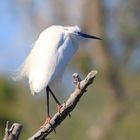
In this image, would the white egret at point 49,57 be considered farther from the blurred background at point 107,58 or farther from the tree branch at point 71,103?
the blurred background at point 107,58

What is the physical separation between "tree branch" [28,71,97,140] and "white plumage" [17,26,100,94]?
232mm

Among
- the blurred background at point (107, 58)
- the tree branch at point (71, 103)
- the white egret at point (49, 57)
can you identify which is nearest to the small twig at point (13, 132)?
the tree branch at point (71, 103)

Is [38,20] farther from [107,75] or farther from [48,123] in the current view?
[48,123]

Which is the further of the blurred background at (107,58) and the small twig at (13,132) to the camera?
the blurred background at (107,58)

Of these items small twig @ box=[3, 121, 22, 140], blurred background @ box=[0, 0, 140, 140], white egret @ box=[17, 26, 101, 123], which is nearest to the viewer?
small twig @ box=[3, 121, 22, 140]

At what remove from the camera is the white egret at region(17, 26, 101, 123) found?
4.39 m

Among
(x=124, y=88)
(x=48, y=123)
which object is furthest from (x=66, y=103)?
(x=124, y=88)

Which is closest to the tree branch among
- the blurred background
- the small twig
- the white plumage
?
the small twig

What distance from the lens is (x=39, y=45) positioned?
180 inches

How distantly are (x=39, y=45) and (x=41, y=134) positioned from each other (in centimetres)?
64

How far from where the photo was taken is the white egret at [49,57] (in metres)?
4.39

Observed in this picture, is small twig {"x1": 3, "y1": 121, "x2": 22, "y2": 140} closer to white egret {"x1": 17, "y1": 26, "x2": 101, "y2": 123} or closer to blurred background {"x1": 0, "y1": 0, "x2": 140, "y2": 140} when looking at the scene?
white egret {"x1": 17, "y1": 26, "x2": 101, "y2": 123}

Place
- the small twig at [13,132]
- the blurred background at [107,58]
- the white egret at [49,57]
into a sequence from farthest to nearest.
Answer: the blurred background at [107,58] < the white egret at [49,57] < the small twig at [13,132]

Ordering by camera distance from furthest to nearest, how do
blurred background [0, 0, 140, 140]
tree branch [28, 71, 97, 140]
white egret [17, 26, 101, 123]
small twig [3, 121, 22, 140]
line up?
1. blurred background [0, 0, 140, 140]
2. white egret [17, 26, 101, 123]
3. small twig [3, 121, 22, 140]
4. tree branch [28, 71, 97, 140]
